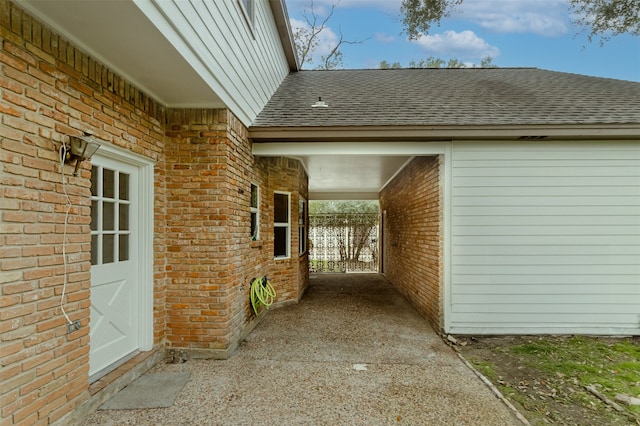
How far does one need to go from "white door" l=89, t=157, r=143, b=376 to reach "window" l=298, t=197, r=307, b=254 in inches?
154

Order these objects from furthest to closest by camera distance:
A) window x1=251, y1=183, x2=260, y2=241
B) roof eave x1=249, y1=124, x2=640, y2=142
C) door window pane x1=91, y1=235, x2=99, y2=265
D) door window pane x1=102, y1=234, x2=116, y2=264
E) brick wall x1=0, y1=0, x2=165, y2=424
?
window x1=251, y1=183, x2=260, y2=241 < roof eave x1=249, y1=124, x2=640, y2=142 < door window pane x1=102, y1=234, x2=116, y2=264 < door window pane x1=91, y1=235, x2=99, y2=265 < brick wall x1=0, y1=0, x2=165, y2=424

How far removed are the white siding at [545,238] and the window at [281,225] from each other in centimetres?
321

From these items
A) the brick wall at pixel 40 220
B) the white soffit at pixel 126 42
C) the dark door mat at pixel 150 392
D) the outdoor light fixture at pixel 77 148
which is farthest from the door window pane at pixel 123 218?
the dark door mat at pixel 150 392

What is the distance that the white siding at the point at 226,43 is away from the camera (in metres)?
2.50

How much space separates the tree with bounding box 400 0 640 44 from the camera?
21.2 ft

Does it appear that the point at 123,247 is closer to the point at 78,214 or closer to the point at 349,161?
the point at 78,214

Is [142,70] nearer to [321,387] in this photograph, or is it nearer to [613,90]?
[321,387]

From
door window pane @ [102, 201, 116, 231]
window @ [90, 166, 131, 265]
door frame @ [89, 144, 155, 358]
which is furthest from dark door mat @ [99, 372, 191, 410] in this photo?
door window pane @ [102, 201, 116, 231]

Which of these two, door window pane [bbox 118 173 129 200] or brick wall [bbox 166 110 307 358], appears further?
brick wall [bbox 166 110 307 358]

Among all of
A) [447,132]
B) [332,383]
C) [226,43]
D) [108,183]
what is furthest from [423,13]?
[332,383]

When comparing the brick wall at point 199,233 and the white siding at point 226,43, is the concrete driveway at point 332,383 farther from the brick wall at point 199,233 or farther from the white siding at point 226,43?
the white siding at point 226,43

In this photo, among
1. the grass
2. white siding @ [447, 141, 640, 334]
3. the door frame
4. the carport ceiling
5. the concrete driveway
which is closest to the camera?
the concrete driveway

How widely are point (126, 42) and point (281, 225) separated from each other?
4.44 m

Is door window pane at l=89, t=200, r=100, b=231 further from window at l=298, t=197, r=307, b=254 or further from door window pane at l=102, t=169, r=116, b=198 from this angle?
window at l=298, t=197, r=307, b=254
